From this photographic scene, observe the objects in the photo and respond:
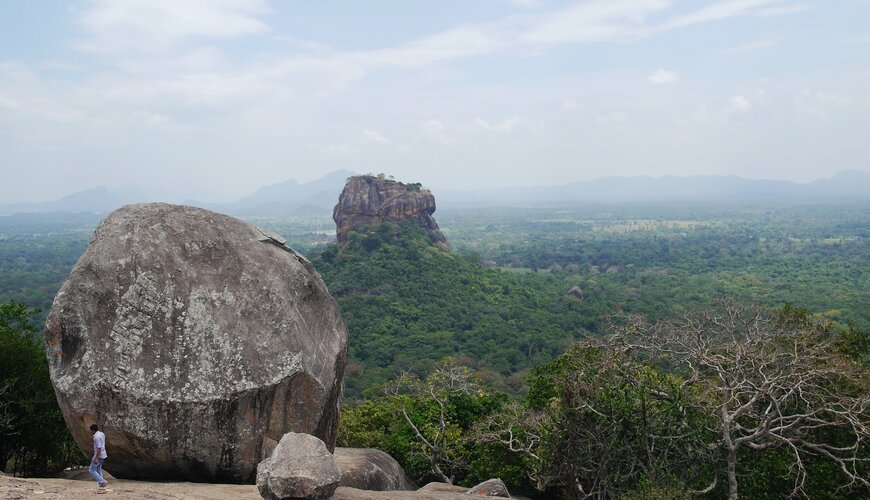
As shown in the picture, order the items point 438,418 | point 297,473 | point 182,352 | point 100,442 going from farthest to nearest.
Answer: point 438,418 → point 182,352 → point 100,442 → point 297,473

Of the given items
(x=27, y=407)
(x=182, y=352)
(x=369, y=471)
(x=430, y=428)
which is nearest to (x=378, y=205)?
(x=430, y=428)

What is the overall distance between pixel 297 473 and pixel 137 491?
2.04 meters

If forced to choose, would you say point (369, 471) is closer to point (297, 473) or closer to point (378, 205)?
point (297, 473)

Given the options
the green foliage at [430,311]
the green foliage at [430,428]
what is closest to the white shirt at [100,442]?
the green foliage at [430,428]

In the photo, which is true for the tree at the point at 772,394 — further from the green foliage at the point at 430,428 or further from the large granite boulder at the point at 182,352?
the large granite boulder at the point at 182,352

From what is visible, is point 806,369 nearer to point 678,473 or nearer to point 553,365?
point 678,473

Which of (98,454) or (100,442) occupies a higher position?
(100,442)

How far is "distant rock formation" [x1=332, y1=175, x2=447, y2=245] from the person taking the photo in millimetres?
58594

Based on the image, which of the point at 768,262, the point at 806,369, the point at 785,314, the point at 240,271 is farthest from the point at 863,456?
the point at 768,262

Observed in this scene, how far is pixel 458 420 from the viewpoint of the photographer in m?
17.2

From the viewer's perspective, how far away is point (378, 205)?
193ft

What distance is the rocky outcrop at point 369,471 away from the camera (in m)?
10.2

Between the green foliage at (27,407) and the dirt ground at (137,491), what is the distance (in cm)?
395

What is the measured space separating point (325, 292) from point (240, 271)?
1.43m
